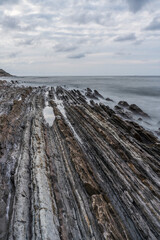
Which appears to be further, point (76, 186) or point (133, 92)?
point (133, 92)

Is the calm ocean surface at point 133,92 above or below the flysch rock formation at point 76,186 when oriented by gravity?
above

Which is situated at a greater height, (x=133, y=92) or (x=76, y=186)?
(x=133, y=92)

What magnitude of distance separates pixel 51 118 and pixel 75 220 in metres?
9.18

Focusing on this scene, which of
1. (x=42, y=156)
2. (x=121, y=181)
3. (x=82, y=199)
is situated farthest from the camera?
(x=42, y=156)

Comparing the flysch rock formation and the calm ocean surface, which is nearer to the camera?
the flysch rock formation

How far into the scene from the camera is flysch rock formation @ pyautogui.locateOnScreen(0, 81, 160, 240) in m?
4.20

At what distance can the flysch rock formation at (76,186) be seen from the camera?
13.8ft

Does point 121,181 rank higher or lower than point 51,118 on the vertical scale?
lower

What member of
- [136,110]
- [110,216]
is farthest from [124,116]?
[110,216]

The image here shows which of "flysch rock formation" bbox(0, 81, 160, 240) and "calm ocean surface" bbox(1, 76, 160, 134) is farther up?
"calm ocean surface" bbox(1, 76, 160, 134)

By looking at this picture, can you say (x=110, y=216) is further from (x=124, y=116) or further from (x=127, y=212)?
(x=124, y=116)

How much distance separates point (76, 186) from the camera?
18.4ft

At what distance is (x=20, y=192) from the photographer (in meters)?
5.01

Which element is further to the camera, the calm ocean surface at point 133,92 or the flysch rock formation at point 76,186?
the calm ocean surface at point 133,92
